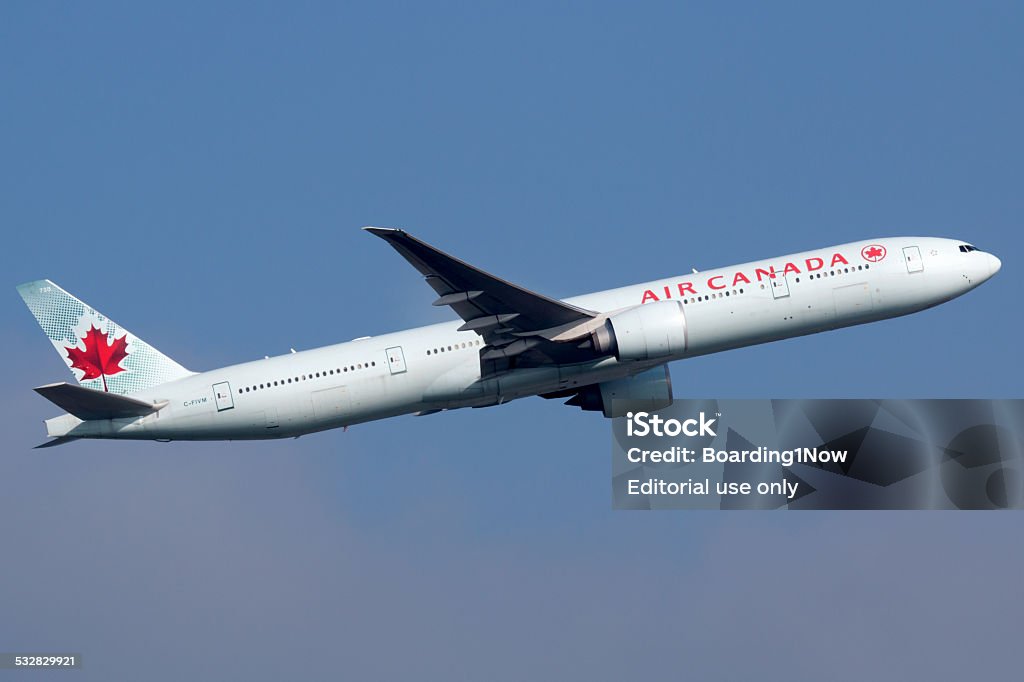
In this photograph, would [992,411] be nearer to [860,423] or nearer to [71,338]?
[860,423]

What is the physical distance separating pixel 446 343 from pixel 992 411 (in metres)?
19.1

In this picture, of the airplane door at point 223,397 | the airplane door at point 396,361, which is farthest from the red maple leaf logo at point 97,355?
the airplane door at point 396,361

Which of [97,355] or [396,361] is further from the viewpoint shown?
[97,355]

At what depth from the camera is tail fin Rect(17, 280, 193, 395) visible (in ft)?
144

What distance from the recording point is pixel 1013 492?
39.9 metres

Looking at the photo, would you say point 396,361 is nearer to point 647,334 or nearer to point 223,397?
point 223,397

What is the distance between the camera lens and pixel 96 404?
40.5 meters

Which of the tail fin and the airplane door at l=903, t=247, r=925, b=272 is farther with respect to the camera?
the tail fin

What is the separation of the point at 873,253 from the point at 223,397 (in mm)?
23650

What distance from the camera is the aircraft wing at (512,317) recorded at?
129ft

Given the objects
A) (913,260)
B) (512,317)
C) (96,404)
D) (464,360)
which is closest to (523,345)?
(512,317)

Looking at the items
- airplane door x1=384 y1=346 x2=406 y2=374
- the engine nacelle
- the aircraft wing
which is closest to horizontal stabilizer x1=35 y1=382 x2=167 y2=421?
→ airplane door x1=384 y1=346 x2=406 y2=374

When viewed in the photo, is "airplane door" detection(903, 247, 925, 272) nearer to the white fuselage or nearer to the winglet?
the white fuselage

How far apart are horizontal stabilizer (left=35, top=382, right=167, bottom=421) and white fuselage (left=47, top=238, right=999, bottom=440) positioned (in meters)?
0.31
